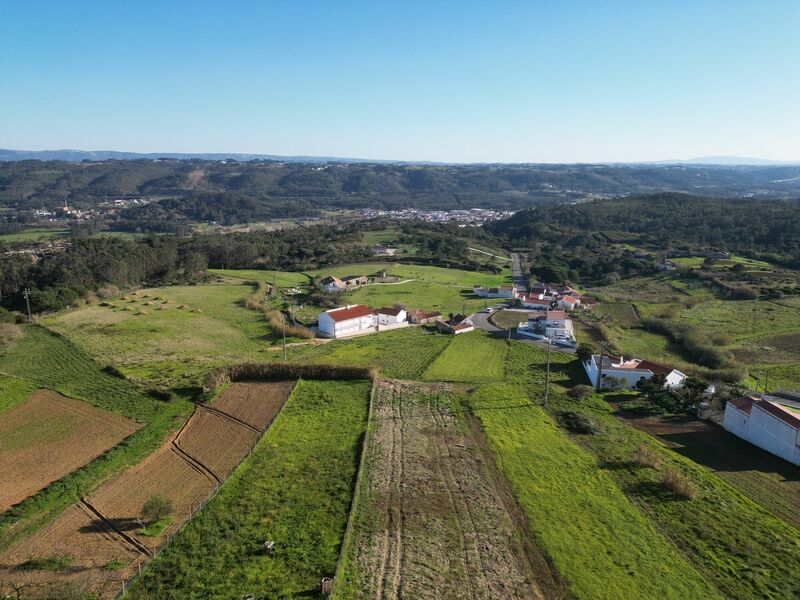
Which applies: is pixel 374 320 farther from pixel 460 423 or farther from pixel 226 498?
pixel 226 498

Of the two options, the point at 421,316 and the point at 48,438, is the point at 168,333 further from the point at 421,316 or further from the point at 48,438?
the point at 421,316

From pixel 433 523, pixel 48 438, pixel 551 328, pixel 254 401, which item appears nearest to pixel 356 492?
pixel 433 523

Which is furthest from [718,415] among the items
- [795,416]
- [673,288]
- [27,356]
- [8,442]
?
[673,288]

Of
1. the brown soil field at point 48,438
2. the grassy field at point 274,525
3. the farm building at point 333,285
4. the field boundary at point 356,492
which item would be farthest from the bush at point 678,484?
the farm building at point 333,285

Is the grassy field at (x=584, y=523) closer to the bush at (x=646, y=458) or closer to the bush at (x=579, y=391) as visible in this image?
the bush at (x=646, y=458)

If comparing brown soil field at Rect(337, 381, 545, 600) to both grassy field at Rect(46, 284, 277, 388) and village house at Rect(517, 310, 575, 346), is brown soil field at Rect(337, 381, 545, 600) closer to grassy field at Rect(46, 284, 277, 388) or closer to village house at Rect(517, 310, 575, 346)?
grassy field at Rect(46, 284, 277, 388)

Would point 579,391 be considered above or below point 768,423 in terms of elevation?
below

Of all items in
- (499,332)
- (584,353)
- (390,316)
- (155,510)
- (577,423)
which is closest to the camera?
(155,510)
